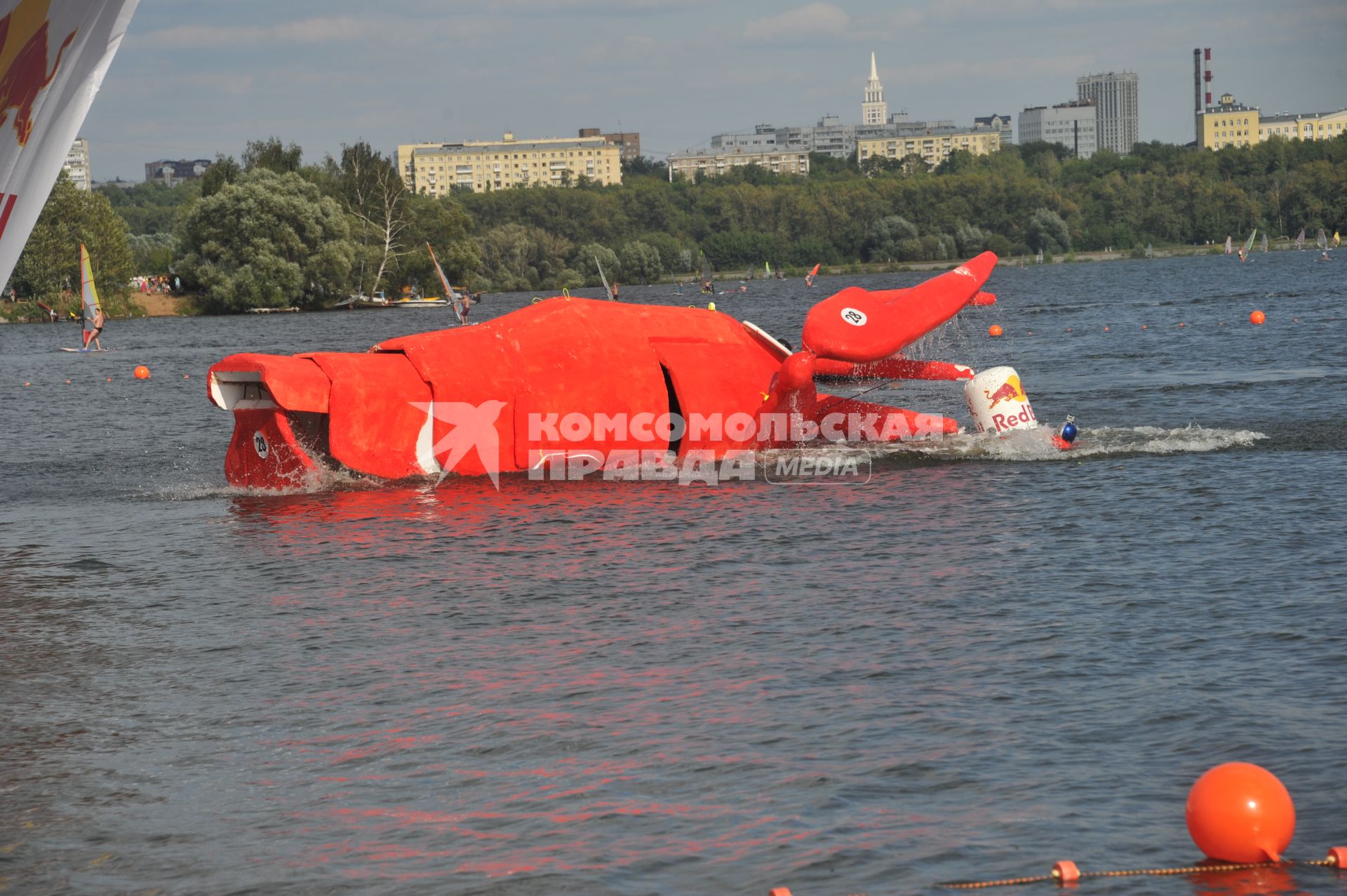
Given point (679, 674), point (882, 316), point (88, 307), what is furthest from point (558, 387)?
point (88, 307)

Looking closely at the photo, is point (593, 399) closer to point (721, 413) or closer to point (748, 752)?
point (721, 413)

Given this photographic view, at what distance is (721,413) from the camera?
15.8 meters

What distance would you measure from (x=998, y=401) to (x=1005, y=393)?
5.6 inches

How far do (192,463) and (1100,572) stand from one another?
13.2 meters

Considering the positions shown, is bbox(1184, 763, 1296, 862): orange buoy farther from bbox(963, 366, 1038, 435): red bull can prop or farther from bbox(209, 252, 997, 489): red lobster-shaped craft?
bbox(963, 366, 1038, 435): red bull can prop

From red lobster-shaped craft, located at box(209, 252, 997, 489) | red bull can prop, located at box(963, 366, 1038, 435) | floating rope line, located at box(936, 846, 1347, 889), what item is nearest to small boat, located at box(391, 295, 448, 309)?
red lobster-shaped craft, located at box(209, 252, 997, 489)

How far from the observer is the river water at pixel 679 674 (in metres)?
6.32

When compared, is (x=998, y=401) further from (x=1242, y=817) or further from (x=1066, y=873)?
(x=1066, y=873)

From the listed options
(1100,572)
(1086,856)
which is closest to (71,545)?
(1100,572)

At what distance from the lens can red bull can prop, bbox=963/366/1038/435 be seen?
16.6 m

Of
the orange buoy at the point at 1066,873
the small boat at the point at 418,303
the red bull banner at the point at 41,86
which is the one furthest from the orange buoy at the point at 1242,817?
the small boat at the point at 418,303

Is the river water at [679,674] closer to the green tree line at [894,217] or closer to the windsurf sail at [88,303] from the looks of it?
the windsurf sail at [88,303]

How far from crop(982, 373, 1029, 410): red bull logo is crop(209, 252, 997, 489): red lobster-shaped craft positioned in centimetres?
65

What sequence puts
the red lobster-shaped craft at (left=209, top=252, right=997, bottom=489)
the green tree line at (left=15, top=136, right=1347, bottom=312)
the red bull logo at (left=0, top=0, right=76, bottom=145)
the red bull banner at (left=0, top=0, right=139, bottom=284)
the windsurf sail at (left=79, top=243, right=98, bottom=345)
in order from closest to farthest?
the red bull logo at (left=0, top=0, right=76, bottom=145)
the red bull banner at (left=0, top=0, right=139, bottom=284)
the red lobster-shaped craft at (left=209, top=252, right=997, bottom=489)
the windsurf sail at (left=79, top=243, right=98, bottom=345)
the green tree line at (left=15, top=136, right=1347, bottom=312)
